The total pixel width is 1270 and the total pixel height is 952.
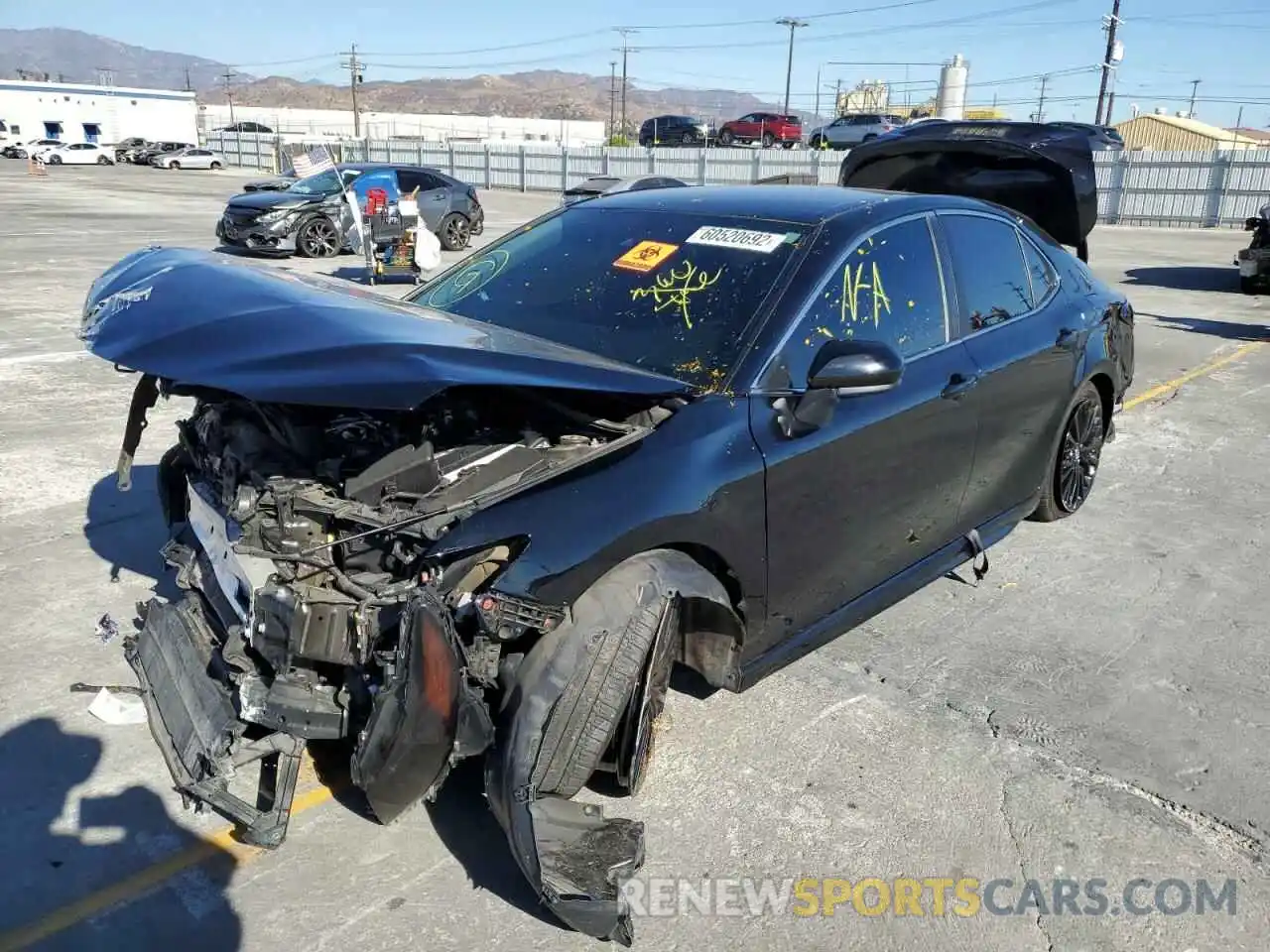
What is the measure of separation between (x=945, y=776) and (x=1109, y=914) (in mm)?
637

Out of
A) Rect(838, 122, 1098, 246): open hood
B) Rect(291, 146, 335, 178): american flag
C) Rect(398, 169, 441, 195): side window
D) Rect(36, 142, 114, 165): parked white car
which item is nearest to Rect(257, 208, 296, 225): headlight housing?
Rect(291, 146, 335, 178): american flag

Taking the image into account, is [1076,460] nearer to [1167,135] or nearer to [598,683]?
[598,683]

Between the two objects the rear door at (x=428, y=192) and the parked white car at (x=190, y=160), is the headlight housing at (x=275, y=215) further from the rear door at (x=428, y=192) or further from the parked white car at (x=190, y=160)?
the parked white car at (x=190, y=160)

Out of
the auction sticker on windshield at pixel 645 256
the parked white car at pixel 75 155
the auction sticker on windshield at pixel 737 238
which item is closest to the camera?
the auction sticker on windshield at pixel 737 238

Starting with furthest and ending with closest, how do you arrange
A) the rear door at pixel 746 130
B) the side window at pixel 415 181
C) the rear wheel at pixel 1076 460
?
the rear door at pixel 746 130 → the side window at pixel 415 181 → the rear wheel at pixel 1076 460

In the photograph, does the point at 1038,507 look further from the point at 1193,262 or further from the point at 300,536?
the point at 1193,262

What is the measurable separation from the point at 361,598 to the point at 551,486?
581 mm

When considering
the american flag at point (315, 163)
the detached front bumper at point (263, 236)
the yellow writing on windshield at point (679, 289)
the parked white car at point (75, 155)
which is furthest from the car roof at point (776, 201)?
the parked white car at point (75, 155)

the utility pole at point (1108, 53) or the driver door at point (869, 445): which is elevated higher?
the utility pole at point (1108, 53)

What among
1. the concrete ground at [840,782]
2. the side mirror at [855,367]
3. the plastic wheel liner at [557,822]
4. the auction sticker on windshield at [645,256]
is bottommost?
the concrete ground at [840,782]

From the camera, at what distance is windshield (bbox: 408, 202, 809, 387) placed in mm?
3213

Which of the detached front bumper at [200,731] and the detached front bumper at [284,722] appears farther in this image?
the detached front bumper at [200,731]

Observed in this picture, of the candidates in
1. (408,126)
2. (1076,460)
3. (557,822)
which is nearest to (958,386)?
(1076,460)

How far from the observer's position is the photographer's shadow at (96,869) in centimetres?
240
